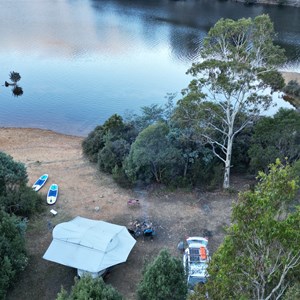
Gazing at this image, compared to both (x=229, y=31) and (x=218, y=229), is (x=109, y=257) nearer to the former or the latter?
(x=218, y=229)

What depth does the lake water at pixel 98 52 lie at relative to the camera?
45.8 m

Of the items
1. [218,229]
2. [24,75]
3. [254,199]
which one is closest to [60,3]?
[24,75]

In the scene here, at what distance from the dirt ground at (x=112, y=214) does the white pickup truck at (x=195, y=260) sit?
88 cm

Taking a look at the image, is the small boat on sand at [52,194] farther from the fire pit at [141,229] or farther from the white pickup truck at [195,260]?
the white pickup truck at [195,260]

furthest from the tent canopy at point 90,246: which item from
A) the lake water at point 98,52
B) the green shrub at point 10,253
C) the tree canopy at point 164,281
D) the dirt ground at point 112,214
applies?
the lake water at point 98,52

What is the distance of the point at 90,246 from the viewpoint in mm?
18781

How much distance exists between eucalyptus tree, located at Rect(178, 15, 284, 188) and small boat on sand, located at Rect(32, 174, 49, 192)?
34.4 ft

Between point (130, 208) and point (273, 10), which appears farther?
point (273, 10)

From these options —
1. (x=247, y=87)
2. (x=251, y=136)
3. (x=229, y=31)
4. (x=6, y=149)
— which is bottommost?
(x=6, y=149)

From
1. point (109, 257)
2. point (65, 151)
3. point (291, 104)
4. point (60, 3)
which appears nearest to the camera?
point (109, 257)

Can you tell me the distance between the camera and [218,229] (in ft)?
72.1

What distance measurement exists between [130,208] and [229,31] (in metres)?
12.4

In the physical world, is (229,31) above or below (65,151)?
above

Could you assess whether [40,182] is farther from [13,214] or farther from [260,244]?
[260,244]
